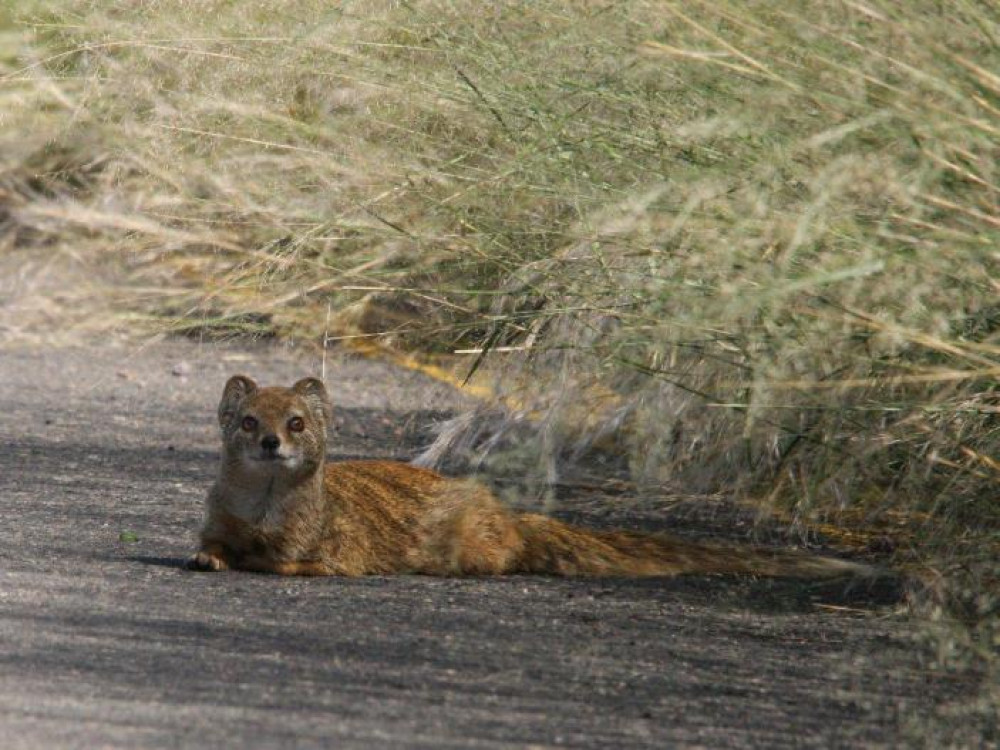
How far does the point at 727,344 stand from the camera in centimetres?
529

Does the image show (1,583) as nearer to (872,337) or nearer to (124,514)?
(124,514)

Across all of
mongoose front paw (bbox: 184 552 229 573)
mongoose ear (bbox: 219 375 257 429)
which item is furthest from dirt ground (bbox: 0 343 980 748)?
mongoose ear (bbox: 219 375 257 429)

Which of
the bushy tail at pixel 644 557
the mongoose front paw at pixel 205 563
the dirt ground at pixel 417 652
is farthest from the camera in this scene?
the bushy tail at pixel 644 557

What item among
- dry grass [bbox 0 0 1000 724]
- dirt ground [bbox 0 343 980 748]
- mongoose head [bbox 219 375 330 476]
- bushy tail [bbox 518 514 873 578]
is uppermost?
dry grass [bbox 0 0 1000 724]

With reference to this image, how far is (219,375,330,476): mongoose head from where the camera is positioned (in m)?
5.80

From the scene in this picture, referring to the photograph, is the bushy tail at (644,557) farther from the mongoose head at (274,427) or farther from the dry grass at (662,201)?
the mongoose head at (274,427)

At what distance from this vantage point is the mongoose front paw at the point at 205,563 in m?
5.78

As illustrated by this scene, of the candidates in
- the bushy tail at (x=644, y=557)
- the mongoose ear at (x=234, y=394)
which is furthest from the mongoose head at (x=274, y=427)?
the bushy tail at (x=644, y=557)

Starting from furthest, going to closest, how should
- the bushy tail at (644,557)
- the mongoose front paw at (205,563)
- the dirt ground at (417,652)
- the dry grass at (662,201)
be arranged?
1. the bushy tail at (644,557)
2. the mongoose front paw at (205,563)
3. the dry grass at (662,201)
4. the dirt ground at (417,652)

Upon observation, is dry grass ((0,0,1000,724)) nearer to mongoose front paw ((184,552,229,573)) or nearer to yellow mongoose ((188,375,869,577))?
yellow mongoose ((188,375,869,577))

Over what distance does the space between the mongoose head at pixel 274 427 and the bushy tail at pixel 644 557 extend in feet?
2.40

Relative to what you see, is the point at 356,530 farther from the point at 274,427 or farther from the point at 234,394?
the point at 234,394

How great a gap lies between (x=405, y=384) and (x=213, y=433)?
1459mm

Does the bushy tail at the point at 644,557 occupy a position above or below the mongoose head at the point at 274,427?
below
